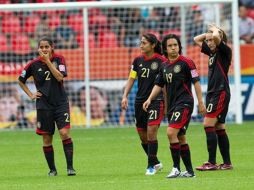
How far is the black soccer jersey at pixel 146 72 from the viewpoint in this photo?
15.2 meters

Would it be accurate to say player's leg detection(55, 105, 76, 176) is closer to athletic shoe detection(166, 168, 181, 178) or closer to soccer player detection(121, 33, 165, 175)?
soccer player detection(121, 33, 165, 175)

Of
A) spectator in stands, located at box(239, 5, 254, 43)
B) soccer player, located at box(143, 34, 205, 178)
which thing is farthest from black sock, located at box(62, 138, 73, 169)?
spectator in stands, located at box(239, 5, 254, 43)

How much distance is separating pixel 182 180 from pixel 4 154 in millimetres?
6365

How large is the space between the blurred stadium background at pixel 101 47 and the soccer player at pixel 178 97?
433 inches

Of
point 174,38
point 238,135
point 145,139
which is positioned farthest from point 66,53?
point 174,38

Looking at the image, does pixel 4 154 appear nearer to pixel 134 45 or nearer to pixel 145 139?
pixel 145 139

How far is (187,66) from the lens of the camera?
1395 centimetres

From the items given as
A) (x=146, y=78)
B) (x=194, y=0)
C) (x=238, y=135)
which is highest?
(x=194, y=0)

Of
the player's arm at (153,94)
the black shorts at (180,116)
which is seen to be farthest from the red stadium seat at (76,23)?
the black shorts at (180,116)

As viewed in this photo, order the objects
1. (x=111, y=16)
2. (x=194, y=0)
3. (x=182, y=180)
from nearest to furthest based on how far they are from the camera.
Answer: (x=182, y=180) → (x=194, y=0) → (x=111, y=16)

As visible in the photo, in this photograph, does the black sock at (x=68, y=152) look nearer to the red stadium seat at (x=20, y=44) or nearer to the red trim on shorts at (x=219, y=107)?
the red trim on shorts at (x=219, y=107)

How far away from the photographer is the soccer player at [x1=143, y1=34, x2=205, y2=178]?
1374 centimetres

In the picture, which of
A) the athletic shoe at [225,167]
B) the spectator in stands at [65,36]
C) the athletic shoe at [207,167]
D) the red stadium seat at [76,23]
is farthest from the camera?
the red stadium seat at [76,23]

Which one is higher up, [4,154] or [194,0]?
[194,0]
